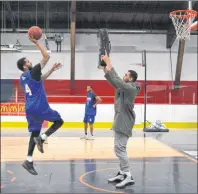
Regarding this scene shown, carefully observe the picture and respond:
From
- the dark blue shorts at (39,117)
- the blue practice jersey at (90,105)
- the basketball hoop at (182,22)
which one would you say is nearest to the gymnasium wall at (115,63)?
the blue practice jersey at (90,105)

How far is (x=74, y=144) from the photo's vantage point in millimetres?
12578

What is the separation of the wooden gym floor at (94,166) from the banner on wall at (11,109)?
4459 mm

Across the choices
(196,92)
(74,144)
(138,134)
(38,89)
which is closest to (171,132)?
(138,134)

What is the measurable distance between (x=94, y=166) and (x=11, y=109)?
10358mm

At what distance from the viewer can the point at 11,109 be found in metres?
18.2

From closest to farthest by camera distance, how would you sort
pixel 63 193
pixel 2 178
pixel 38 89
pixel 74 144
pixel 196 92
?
1. pixel 38 89
2. pixel 63 193
3. pixel 2 178
4. pixel 74 144
5. pixel 196 92

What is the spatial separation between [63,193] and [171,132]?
37.2 ft

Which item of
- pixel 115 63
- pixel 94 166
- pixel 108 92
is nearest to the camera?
pixel 94 166

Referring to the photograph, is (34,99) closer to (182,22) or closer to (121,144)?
(121,144)

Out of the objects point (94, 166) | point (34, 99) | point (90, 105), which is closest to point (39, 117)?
point (34, 99)

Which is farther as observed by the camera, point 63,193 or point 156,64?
point 156,64

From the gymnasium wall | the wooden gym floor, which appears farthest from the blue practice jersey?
the gymnasium wall

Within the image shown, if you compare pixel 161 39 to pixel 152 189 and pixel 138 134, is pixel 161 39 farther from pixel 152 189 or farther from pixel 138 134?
pixel 152 189

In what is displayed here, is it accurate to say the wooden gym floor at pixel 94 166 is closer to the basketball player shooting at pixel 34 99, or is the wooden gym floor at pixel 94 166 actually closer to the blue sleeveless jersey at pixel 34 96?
the basketball player shooting at pixel 34 99
